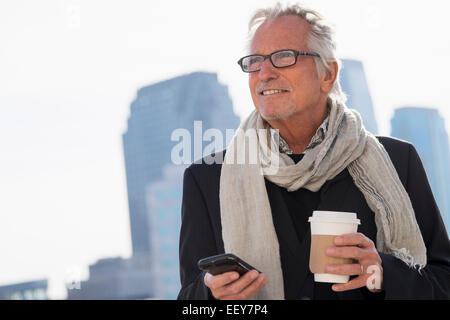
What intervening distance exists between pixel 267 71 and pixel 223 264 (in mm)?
929

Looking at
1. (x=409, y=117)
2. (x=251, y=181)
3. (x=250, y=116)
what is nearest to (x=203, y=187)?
(x=251, y=181)

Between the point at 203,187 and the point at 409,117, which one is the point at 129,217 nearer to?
the point at 409,117

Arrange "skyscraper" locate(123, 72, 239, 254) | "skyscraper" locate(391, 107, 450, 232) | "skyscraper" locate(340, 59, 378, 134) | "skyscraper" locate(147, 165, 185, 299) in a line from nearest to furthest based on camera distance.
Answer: "skyscraper" locate(340, 59, 378, 134), "skyscraper" locate(391, 107, 450, 232), "skyscraper" locate(147, 165, 185, 299), "skyscraper" locate(123, 72, 239, 254)

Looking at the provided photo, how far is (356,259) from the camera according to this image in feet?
7.04

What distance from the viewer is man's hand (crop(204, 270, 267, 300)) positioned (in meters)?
2.12

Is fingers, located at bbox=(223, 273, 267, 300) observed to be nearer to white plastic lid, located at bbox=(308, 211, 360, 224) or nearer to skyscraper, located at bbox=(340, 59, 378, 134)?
white plastic lid, located at bbox=(308, 211, 360, 224)

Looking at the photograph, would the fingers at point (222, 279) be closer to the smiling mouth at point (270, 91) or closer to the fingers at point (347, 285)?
the fingers at point (347, 285)

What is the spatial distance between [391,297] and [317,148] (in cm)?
72

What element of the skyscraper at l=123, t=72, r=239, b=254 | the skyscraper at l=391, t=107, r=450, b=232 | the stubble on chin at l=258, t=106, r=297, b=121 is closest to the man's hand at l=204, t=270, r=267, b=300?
the stubble on chin at l=258, t=106, r=297, b=121

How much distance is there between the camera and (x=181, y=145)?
3.19m

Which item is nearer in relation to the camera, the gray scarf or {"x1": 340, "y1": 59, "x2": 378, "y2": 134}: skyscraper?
the gray scarf

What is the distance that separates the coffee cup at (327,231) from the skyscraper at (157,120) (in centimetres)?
10934

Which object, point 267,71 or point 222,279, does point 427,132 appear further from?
point 222,279

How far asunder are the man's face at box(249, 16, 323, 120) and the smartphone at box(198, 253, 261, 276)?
0.81m
